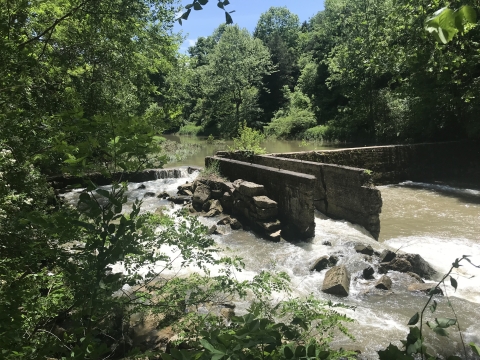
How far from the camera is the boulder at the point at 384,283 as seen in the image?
5891 millimetres

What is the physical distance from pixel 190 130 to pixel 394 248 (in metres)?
42.0

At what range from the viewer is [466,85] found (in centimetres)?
1440

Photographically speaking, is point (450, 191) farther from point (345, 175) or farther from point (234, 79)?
point (234, 79)

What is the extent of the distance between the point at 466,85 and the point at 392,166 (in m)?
4.70

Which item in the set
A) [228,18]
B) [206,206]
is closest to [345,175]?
[206,206]

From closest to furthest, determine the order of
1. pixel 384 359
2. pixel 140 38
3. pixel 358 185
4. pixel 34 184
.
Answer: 1. pixel 384 359
2. pixel 34 184
3. pixel 358 185
4. pixel 140 38

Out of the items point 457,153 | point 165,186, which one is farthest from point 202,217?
point 457,153

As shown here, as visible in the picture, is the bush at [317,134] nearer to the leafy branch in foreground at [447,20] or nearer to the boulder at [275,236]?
the boulder at [275,236]

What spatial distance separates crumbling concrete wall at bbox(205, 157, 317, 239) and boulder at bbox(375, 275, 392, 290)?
7.52 ft

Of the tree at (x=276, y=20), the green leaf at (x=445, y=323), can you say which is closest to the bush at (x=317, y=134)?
the green leaf at (x=445, y=323)

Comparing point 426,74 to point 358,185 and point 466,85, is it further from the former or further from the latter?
point 358,185

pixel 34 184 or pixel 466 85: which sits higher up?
pixel 466 85

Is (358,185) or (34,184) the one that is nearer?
(34,184)

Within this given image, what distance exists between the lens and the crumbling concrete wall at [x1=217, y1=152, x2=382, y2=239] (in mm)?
8508
